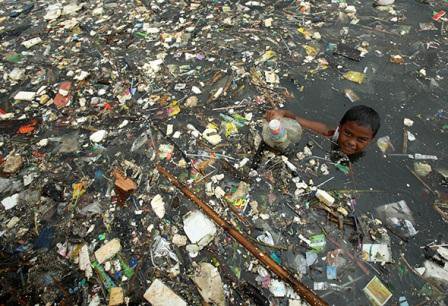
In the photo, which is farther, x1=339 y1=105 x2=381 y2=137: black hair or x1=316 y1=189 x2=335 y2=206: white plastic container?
x1=316 y1=189 x2=335 y2=206: white plastic container

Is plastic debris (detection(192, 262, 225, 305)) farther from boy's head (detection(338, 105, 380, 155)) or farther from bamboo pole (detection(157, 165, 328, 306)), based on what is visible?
boy's head (detection(338, 105, 380, 155))

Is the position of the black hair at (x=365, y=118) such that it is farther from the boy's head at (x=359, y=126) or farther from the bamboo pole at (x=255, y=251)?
the bamboo pole at (x=255, y=251)

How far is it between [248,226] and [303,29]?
9.61 ft

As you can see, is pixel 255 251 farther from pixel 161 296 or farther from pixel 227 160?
pixel 227 160

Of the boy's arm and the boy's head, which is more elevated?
the boy's head

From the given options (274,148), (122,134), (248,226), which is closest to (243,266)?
(248,226)

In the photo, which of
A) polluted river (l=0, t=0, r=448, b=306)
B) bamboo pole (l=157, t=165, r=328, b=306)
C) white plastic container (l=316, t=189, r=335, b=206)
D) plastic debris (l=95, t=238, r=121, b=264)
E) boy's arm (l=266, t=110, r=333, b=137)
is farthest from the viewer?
boy's arm (l=266, t=110, r=333, b=137)

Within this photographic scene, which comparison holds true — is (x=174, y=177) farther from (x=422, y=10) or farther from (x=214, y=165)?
(x=422, y=10)

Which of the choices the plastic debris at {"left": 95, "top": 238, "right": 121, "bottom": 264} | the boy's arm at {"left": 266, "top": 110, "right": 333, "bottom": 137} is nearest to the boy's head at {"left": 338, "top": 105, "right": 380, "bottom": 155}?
the boy's arm at {"left": 266, "top": 110, "right": 333, "bottom": 137}

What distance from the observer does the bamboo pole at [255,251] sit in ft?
7.32

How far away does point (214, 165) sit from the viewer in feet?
9.73

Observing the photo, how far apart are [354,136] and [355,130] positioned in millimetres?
72

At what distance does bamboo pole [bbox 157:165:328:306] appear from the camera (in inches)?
87.9

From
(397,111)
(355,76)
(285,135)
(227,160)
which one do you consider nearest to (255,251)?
(227,160)
